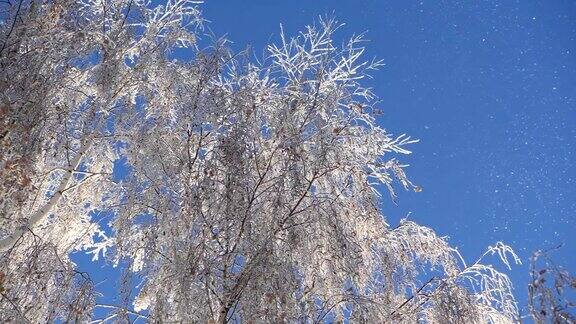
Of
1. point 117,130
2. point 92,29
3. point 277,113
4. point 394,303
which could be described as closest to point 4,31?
point 92,29

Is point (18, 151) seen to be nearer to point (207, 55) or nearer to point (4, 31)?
point (4, 31)

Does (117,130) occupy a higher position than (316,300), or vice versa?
(117,130)

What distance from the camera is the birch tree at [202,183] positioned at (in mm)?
3348

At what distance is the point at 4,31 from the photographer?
4.18 meters

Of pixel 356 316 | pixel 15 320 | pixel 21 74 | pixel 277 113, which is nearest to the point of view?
pixel 15 320

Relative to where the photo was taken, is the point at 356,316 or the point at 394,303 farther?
the point at 394,303


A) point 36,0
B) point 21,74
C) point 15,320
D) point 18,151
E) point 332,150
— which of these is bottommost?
point 15,320

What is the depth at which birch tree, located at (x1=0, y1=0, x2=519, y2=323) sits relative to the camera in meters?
3.35

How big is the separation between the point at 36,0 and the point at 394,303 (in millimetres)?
3975

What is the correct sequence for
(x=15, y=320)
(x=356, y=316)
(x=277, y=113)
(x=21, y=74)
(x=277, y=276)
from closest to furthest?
(x=15, y=320)
(x=277, y=276)
(x=356, y=316)
(x=21, y=74)
(x=277, y=113)

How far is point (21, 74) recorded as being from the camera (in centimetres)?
404

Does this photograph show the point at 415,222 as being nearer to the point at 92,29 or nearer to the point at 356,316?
the point at 356,316

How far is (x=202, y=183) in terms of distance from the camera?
12.3 feet

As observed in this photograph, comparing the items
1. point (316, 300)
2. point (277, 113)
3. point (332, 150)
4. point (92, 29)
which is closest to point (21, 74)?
point (92, 29)
